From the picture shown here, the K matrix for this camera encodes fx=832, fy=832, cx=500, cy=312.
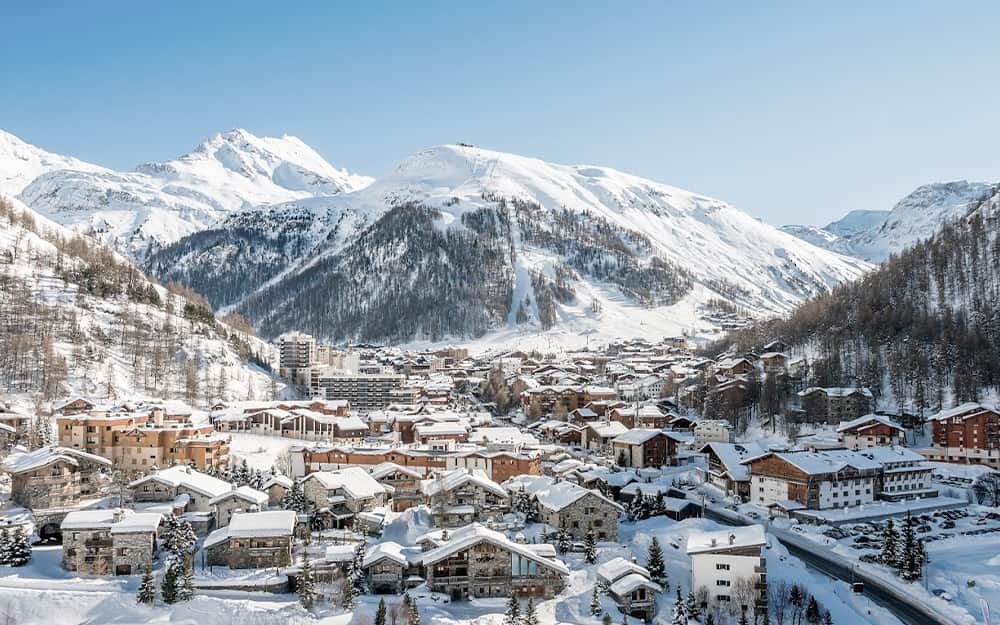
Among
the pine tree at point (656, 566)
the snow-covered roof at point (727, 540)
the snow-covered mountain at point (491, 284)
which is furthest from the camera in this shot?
the snow-covered mountain at point (491, 284)

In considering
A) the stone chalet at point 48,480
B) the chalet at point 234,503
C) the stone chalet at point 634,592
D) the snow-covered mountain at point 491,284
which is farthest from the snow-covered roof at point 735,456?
the snow-covered mountain at point 491,284

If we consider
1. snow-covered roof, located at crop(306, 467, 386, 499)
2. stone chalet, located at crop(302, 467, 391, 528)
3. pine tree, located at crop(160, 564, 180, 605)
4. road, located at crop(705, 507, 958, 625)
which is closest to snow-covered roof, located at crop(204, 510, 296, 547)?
pine tree, located at crop(160, 564, 180, 605)

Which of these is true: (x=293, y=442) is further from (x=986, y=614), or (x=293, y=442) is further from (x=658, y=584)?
(x=986, y=614)

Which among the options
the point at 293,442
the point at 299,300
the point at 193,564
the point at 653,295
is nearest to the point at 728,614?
the point at 193,564

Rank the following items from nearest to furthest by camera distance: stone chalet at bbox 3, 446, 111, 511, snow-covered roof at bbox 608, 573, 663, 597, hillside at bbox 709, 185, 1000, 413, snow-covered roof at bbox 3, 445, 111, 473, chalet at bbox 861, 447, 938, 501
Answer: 1. snow-covered roof at bbox 608, 573, 663, 597
2. stone chalet at bbox 3, 446, 111, 511
3. snow-covered roof at bbox 3, 445, 111, 473
4. chalet at bbox 861, 447, 938, 501
5. hillside at bbox 709, 185, 1000, 413

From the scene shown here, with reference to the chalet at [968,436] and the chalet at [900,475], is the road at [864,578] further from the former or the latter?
the chalet at [968,436]

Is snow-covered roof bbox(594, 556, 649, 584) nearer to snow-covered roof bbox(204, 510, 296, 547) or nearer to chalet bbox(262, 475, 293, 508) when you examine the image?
snow-covered roof bbox(204, 510, 296, 547)
